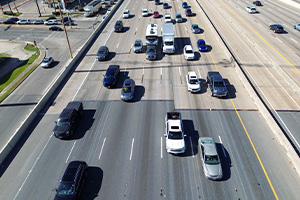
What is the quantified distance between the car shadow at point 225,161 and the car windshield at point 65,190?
14.1 m

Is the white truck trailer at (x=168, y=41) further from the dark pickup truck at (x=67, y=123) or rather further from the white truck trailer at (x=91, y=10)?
the white truck trailer at (x=91, y=10)

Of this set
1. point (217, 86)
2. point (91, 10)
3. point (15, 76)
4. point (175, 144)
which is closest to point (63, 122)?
point (175, 144)

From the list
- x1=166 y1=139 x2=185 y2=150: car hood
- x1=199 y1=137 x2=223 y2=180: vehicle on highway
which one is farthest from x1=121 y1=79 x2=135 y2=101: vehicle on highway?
x1=199 y1=137 x2=223 y2=180: vehicle on highway

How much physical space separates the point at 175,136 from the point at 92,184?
9.84 metres

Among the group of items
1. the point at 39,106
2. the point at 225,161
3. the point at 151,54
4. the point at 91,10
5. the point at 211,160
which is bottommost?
the point at 225,161

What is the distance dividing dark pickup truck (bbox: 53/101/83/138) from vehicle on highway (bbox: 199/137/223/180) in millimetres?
15596

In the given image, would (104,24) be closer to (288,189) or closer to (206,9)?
(206,9)

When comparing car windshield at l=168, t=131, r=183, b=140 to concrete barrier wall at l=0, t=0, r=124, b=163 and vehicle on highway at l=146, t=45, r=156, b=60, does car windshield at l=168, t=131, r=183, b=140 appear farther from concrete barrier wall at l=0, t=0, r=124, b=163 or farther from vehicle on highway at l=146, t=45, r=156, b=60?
vehicle on highway at l=146, t=45, r=156, b=60

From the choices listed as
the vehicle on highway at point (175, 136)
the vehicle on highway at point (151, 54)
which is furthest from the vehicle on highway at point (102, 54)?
the vehicle on highway at point (175, 136)

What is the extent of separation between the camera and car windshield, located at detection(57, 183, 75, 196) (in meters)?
18.3

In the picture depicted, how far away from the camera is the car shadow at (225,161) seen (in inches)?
817

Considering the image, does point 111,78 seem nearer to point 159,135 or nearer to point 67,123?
point 67,123

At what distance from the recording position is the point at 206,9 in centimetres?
7038

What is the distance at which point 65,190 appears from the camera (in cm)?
1844
